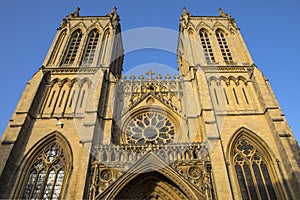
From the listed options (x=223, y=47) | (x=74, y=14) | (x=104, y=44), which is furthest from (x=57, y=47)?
(x=223, y=47)

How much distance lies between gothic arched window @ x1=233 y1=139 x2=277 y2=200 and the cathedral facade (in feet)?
0.19

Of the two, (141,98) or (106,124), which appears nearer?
(106,124)

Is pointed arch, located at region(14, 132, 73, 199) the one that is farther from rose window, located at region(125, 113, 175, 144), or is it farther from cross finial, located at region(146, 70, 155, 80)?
cross finial, located at region(146, 70, 155, 80)

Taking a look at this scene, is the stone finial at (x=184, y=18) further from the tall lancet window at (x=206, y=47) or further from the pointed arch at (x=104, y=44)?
the pointed arch at (x=104, y=44)

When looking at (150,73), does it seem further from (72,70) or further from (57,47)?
(57,47)

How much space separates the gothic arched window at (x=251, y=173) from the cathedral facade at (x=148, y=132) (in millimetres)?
59

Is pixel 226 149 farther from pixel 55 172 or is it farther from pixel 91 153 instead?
pixel 55 172

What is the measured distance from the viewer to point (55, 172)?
14.9 meters

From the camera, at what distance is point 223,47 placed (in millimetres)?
23438

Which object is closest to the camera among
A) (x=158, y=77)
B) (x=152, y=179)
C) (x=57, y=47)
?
(x=152, y=179)

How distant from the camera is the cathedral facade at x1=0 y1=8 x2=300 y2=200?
1391cm

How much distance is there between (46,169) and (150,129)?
7.32 metres

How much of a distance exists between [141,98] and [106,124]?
3762 mm

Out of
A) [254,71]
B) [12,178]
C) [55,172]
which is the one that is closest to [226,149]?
[254,71]
